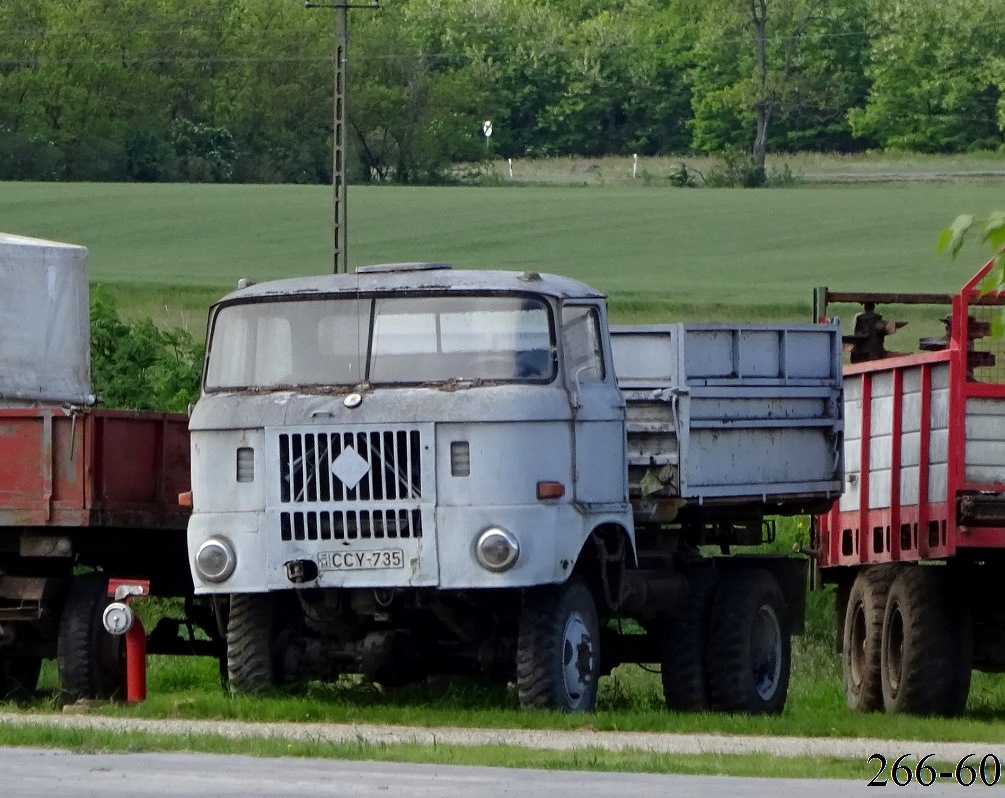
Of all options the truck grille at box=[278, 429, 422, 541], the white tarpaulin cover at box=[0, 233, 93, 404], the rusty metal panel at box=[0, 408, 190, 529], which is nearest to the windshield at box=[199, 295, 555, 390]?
the truck grille at box=[278, 429, 422, 541]

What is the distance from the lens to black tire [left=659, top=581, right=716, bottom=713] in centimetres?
1563

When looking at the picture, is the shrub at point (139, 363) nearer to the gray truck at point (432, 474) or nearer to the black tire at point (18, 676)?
the black tire at point (18, 676)

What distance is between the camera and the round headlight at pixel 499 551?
43.2 ft

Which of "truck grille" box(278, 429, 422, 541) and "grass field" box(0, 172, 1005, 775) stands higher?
"grass field" box(0, 172, 1005, 775)

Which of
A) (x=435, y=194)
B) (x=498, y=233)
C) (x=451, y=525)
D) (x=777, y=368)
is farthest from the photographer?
(x=435, y=194)

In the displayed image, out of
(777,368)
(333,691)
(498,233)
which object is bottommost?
(333,691)

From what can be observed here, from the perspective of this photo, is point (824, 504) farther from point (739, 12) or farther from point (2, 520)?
point (739, 12)

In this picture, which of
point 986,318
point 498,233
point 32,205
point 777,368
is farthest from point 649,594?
point 32,205

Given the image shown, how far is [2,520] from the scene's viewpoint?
14.8 m

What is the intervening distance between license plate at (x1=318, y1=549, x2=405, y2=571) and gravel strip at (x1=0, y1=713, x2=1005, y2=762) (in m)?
0.93

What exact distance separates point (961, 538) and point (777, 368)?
1999 mm

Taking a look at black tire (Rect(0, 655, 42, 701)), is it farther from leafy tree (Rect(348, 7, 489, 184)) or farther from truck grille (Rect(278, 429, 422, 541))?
leafy tree (Rect(348, 7, 489, 184))

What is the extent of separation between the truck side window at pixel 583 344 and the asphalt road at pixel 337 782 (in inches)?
159

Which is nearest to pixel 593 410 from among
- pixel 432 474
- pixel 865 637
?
pixel 432 474
